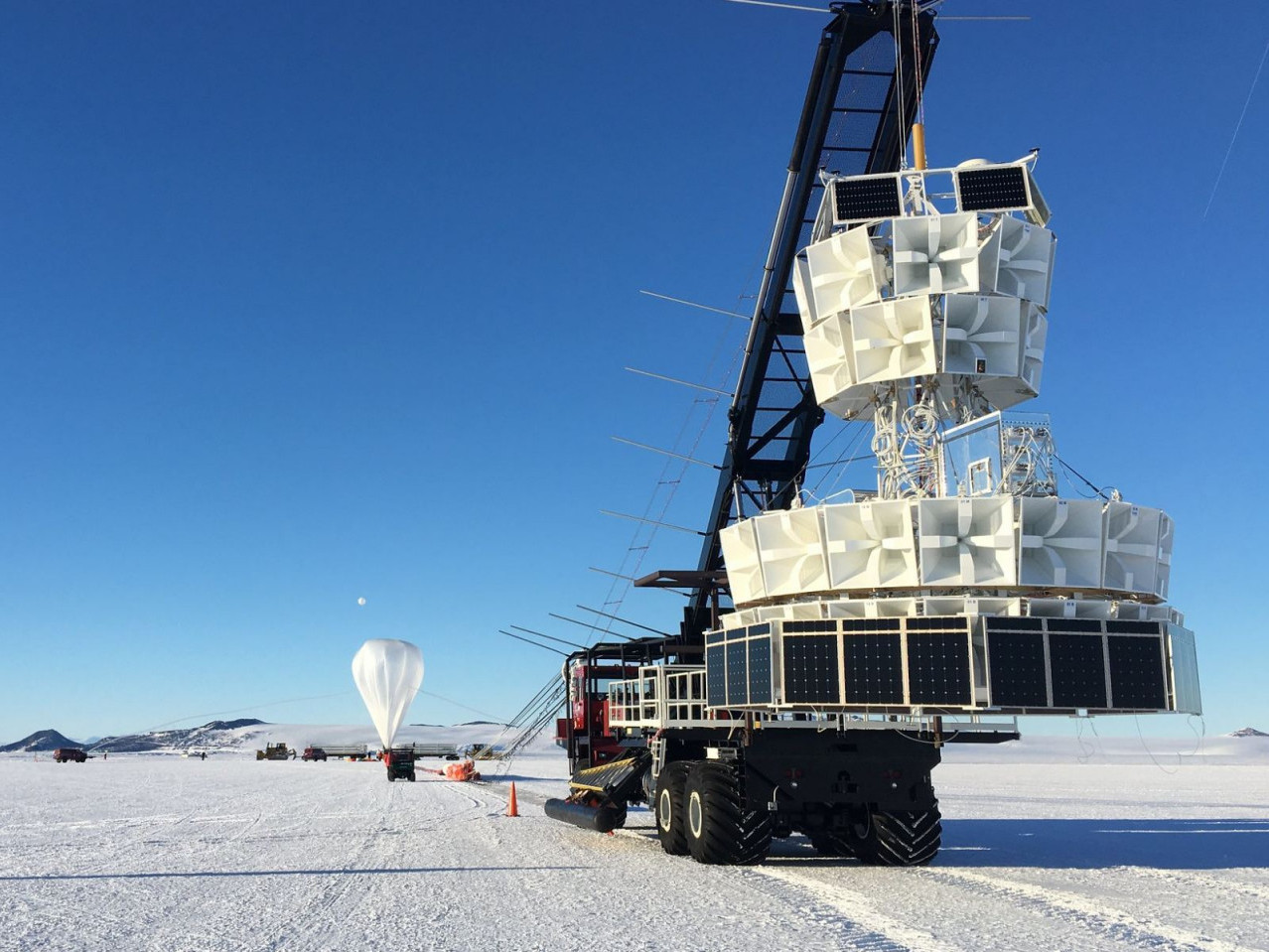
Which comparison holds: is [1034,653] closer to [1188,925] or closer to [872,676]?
[872,676]

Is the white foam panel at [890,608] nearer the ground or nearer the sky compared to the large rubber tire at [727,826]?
nearer the sky

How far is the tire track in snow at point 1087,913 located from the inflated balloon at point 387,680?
314ft

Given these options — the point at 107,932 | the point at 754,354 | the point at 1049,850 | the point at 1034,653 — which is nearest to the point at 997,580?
the point at 1034,653

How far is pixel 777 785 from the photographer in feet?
64.8

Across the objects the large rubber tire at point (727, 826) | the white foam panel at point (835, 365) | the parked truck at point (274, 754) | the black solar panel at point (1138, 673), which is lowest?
the parked truck at point (274, 754)

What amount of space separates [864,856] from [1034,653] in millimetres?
5241

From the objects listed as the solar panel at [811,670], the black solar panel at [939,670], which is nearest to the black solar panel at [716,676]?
the solar panel at [811,670]

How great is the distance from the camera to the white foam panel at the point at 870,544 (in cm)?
1906

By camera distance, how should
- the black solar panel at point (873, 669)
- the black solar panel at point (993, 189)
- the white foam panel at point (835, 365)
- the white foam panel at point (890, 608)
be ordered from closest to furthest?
1. the black solar panel at point (873, 669)
2. the white foam panel at point (890, 608)
3. the black solar panel at point (993, 189)
4. the white foam panel at point (835, 365)

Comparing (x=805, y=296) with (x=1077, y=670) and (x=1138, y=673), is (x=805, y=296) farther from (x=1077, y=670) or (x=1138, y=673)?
(x=1138, y=673)

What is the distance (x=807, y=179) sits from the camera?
25.5m

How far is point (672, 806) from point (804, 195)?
13.6m

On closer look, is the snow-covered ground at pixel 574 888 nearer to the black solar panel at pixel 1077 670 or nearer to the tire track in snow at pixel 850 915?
the tire track in snow at pixel 850 915

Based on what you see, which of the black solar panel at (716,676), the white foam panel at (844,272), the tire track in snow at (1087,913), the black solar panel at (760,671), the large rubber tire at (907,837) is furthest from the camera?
the white foam panel at (844,272)
